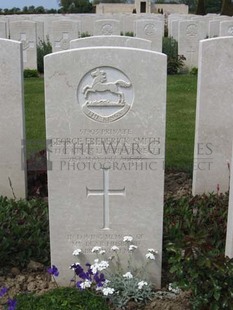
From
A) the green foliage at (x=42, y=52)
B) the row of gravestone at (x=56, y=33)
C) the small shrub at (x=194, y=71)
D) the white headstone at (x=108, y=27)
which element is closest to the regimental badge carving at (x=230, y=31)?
the small shrub at (x=194, y=71)

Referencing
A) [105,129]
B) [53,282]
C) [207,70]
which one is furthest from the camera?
[207,70]

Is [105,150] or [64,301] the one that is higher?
[105,150]

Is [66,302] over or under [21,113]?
under

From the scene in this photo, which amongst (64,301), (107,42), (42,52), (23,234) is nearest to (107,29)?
(42,52)

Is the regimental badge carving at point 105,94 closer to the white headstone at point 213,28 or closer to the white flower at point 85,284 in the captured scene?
the white flower at point 85,284

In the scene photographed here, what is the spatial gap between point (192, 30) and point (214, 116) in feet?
28.9

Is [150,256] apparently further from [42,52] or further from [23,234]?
[42,52]

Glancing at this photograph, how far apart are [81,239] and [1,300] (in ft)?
2.07

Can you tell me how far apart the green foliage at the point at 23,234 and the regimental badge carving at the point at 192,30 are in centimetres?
952

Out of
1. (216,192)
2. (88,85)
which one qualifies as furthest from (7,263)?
(216,192)

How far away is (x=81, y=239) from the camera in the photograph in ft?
11.7

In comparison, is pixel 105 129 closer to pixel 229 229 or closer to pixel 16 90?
pixel 229 229

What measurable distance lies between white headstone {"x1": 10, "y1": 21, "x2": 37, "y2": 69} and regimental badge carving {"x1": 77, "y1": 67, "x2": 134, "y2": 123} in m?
10.1

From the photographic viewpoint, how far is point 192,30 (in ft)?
43.5
